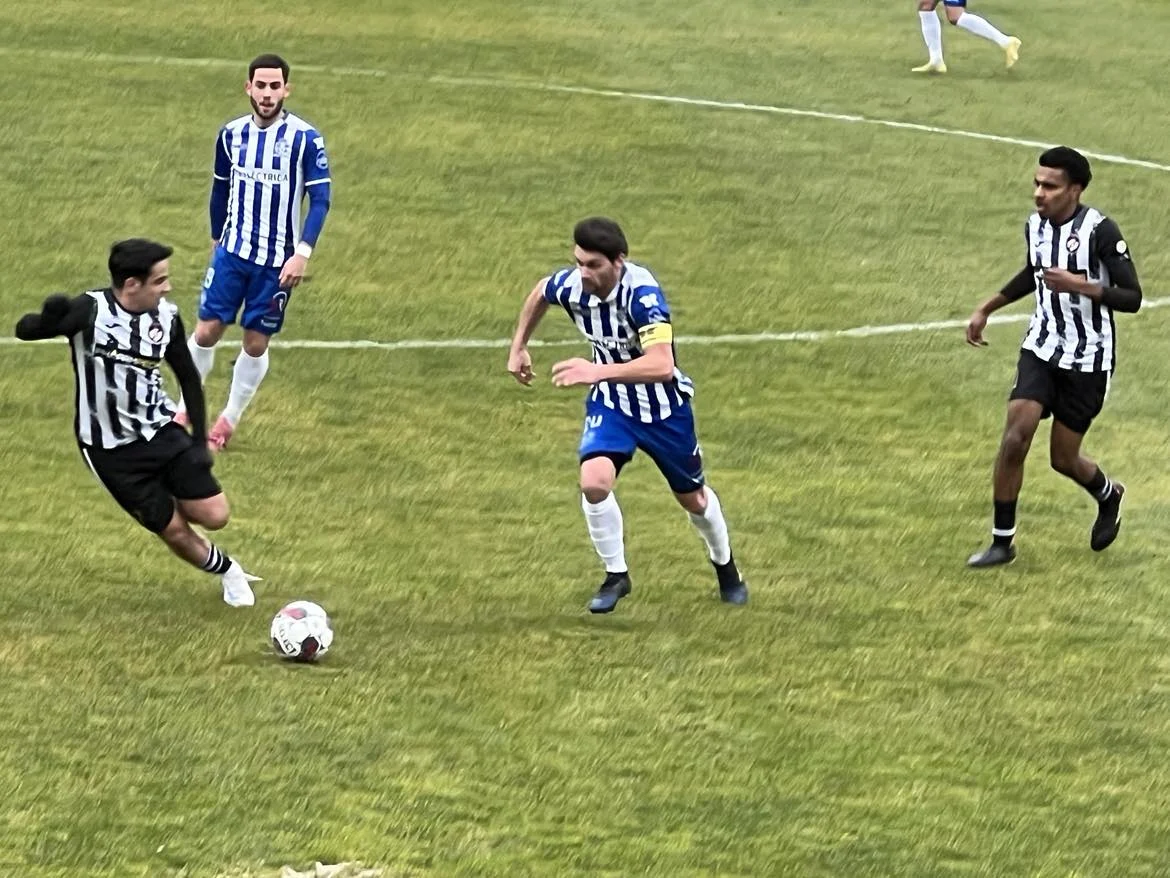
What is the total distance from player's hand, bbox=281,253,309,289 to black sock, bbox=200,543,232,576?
2750 mm

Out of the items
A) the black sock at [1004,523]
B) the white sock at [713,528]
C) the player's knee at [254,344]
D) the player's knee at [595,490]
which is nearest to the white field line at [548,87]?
the player's knee at [254,344]

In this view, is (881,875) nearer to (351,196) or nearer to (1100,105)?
(351,196)

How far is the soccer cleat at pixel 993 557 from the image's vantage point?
36.7 feet

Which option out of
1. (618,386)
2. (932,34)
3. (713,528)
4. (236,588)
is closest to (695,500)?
(713,528)

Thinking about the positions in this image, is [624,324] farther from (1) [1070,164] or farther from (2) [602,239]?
(1) [1070,164]

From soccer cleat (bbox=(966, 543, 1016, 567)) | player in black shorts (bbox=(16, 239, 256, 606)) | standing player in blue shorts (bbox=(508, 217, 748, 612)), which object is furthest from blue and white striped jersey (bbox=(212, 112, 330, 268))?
soccer cleat (bbox=(966, 543, 1016, 567))

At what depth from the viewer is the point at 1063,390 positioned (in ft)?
36.4

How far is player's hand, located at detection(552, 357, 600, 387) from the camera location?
9266 mm

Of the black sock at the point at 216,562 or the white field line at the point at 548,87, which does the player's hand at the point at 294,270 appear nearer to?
the black sock at the point at 216,562

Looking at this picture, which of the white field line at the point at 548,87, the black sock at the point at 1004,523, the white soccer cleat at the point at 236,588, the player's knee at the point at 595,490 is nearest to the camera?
the player's knee at the point at 595,490

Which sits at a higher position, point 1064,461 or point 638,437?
point 638,437

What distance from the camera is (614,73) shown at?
2416 cm

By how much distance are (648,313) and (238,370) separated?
161 inches

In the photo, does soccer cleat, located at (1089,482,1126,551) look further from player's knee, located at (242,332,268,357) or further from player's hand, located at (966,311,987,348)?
player's knee, located at (242,332,268,357)
